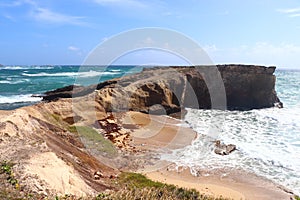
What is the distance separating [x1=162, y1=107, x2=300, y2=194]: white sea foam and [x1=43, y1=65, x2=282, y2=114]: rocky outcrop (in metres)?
3.09

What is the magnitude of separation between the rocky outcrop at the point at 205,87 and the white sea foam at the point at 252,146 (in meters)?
3.09

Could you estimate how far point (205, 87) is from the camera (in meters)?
33.3

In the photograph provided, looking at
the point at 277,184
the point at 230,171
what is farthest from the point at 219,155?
the point at 277,184

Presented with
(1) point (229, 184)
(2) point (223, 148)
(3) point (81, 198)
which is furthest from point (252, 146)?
(3) point (81, 198)

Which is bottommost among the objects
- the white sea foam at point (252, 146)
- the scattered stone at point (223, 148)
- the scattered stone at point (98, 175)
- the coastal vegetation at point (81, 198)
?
the white sea foam at point (252, 146)

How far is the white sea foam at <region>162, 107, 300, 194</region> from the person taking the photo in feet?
45.8

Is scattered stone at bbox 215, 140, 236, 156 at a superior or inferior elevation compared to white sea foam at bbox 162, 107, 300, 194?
superior

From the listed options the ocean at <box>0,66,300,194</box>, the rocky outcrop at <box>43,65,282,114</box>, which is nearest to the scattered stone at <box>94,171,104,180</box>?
the ocean at <box>0,66,300,194</box>

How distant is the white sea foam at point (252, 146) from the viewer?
45.8ft

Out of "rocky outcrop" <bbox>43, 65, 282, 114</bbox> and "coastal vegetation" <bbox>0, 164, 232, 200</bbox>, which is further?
"rocky outcrop" <bbox>43, 65, 282, 114</bbox>

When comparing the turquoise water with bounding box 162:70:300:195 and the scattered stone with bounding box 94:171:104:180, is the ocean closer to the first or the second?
the turquoise water with bounding box 162:70:300:195

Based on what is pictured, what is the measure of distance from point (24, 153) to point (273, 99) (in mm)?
31065

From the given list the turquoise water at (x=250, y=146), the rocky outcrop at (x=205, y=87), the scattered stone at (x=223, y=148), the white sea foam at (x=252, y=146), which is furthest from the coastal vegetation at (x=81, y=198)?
the rocky outcrop at (x=205, y=87)

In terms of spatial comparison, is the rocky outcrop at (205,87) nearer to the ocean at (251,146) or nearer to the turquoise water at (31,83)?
the ocean at (251,146)
